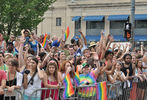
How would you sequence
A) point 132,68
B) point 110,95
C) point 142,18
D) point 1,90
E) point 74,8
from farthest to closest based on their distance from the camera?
point 74,8 → point 142,18 → point 132,68 → point 110,95 → point 1,90

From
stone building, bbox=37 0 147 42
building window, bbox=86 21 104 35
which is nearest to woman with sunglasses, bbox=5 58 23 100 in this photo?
stone building, bbox=37 0 147 42

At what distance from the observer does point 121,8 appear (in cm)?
3762

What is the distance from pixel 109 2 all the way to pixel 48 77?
32288mm

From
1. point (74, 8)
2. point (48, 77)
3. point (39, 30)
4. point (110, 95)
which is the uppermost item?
point (74, 8)

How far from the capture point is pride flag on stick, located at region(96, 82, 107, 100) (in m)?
7.14

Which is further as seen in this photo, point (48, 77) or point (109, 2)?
point (109, 2)

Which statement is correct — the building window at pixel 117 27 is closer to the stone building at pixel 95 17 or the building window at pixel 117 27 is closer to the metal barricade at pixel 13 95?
the stone building at pixel 95 17

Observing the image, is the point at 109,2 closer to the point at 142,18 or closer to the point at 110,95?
the point at 142,18

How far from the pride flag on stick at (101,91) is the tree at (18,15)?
16973 millimetres

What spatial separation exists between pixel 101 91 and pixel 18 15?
59.5ft

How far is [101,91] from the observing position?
7.21m

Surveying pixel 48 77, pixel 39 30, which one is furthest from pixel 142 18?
pixel 48 77

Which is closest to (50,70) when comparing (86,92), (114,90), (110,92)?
(86,92)

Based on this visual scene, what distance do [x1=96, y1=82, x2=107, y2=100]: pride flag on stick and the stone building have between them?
1161 inches
